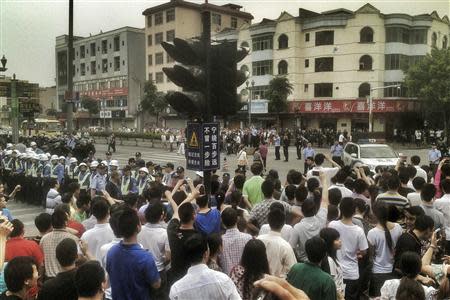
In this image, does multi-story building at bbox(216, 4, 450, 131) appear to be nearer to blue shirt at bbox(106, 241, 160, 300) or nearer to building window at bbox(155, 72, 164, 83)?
building window at bbox(155, 72, 164, 83)

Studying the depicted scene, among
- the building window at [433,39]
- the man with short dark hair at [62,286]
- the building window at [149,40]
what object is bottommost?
the man with short dark hair at [62,286]

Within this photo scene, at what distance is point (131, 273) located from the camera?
3.92 meters

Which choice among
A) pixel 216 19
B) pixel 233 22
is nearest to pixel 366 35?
pixel 216 19

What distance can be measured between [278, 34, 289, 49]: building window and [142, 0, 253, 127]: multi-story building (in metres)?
12.2

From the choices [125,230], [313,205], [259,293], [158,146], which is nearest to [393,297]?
[259,293]

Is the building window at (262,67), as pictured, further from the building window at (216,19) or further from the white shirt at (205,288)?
the white shirt at (205,288)

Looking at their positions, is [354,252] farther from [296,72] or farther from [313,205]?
[296,72]

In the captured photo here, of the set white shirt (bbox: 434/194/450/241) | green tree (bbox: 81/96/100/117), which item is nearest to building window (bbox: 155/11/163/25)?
green tree (bbox: 81/96/100/117)

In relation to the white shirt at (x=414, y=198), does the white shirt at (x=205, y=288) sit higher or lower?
lower

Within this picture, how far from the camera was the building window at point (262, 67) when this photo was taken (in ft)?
160

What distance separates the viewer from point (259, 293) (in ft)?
10.2

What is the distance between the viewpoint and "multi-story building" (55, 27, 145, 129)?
68688 millimetres

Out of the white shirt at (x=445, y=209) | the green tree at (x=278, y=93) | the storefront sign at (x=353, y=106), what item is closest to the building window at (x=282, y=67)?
the green tree at (x=278, y=93)

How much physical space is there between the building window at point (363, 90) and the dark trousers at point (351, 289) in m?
40.6
